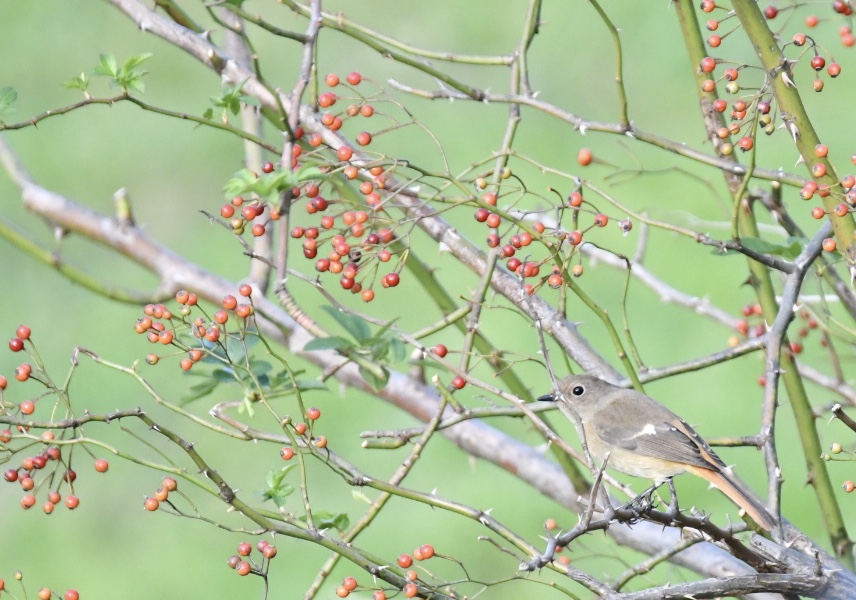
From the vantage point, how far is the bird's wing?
3092mm

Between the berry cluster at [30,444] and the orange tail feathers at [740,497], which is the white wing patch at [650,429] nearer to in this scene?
the orange tail feathers at [740,497]

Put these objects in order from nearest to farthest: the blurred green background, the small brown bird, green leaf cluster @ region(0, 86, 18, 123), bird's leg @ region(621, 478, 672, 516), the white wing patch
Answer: bird's leg @ region(621, 478, 672, 516), green leaf cluster @ region(0, 86, 18, 123), the small brown bird, the white wing patch, the blurred green background

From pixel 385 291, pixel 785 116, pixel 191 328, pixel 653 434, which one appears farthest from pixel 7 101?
pixel 385 291

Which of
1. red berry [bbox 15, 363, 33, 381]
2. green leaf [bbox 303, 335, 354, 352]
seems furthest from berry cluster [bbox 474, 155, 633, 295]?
red berry [bbox 15, 363, 33, 381]

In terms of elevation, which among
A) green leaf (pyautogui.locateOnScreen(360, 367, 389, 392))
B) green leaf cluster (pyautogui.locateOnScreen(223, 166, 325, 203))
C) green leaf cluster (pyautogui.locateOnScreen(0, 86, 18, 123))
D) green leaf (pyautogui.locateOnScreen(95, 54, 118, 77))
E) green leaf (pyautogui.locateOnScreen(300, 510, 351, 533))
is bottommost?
green leaf (pyautogui.locateOnScreen(300, 510, 351, 533))

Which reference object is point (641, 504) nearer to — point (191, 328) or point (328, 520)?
point (328, 520)

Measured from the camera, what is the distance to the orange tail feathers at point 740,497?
236 cm

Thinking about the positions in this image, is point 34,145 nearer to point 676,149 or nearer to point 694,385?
point 694,385

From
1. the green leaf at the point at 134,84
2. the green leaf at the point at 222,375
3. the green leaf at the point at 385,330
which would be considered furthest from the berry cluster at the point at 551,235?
the green leaf at the point at 134,84

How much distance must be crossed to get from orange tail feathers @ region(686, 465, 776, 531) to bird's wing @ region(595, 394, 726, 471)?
35mm

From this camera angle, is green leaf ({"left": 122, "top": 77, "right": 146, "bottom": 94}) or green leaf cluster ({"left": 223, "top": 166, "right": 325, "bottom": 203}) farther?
green leaf ({"left": 122, "top": 77, "right": 146, "bottom": 94})

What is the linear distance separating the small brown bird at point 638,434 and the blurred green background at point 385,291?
45cm

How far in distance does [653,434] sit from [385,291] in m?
4.15

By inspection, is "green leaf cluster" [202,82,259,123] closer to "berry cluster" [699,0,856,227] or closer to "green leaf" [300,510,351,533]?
"green leaf" [300,510,351,533]
